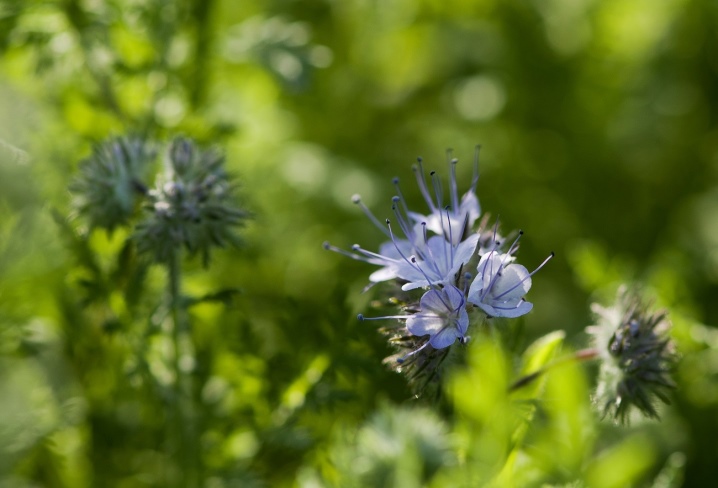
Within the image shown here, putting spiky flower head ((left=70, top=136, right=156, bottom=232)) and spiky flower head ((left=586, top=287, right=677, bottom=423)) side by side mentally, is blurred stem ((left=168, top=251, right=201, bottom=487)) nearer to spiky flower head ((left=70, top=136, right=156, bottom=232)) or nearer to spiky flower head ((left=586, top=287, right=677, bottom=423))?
spiky flower head ((left=70, top=136, right=156, bottom=232))

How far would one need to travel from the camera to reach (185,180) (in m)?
2.57

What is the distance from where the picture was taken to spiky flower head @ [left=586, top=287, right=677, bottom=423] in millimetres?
2309

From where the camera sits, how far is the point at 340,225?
14.4 ft

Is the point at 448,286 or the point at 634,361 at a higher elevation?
the point at 448,286

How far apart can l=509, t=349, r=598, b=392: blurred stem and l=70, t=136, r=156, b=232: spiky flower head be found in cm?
128

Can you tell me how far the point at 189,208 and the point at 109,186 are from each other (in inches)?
11.8

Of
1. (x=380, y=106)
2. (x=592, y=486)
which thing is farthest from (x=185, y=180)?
(x=380, y=106)

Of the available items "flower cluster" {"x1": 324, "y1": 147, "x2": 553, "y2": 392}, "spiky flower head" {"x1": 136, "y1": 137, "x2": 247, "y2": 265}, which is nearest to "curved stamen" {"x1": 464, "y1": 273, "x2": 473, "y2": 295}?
"flower cluster" {"x1": 324, "y1": 147, "x2": 553, "y2": 392}

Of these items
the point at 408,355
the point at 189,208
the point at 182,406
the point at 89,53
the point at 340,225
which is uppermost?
the point at 89,53

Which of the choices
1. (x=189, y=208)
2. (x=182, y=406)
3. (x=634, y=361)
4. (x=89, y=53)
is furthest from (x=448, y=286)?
(x=89, y=53)

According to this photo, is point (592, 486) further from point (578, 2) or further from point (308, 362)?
point (578, 2)

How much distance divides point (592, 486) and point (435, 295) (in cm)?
63

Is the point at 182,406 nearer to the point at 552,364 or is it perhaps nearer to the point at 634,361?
the point at 552,364

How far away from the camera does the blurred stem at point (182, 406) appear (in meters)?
2.56
